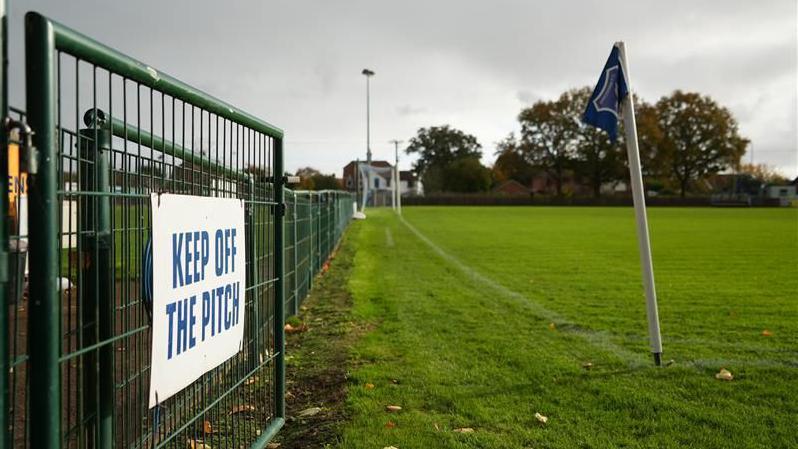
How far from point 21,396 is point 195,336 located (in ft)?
8.43

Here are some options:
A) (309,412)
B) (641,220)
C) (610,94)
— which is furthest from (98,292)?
(610,94)

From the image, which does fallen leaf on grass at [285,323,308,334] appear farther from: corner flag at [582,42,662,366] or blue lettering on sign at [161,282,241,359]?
blue lettering on sign at [161,282,241,359]

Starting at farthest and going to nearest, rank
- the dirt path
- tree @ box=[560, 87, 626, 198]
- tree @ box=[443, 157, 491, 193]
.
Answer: tree @ box=[443, 157, 491, 193] < tree @ box=[560, 87, 626, 198] < the dirt path

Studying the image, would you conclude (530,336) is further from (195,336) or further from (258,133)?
(195,336)

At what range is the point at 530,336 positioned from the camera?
698 centimetres

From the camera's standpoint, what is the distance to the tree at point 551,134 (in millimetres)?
88562

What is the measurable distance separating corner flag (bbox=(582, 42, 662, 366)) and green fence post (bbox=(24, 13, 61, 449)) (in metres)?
4.60

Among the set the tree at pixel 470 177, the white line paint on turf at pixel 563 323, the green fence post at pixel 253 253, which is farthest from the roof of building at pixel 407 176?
the green fence post at pixel 253 253

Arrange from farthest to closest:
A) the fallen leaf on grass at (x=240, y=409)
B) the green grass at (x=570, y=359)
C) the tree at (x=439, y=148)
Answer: the tree at (x=439, y=148)
the green grass at (x=570, y=359)
the fallen leaf on grass at (x=240, y=409)

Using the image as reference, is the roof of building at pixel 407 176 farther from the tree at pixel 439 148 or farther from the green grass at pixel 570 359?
the green grass at pixel 570 359

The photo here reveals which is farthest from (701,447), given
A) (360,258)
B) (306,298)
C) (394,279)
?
(360,258)

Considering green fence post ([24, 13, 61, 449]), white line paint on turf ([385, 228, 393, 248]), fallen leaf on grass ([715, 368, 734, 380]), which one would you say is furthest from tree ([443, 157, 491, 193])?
green fence post ([24, 13, 61, 449])

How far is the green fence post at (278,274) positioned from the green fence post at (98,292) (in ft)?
5.16

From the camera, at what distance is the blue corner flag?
222 inches
